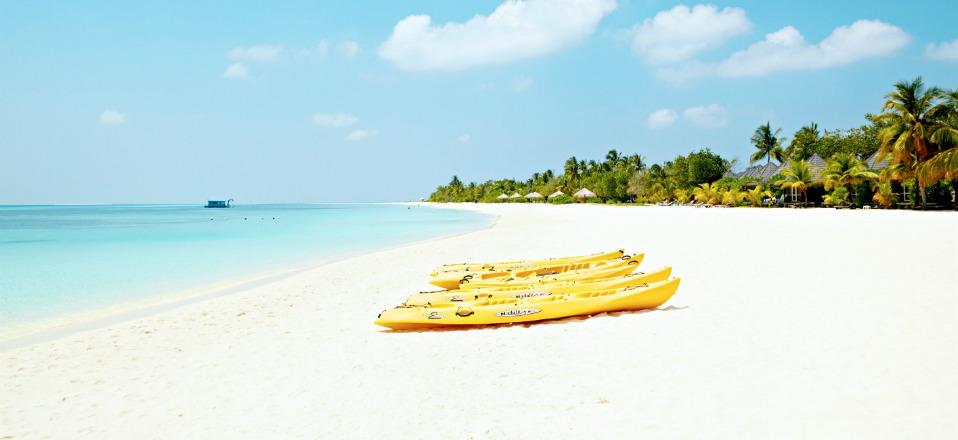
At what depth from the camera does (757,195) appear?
39.4 meters

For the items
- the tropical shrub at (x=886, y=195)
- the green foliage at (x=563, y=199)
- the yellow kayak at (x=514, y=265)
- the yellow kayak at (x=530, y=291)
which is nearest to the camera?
the yellow kayak at (x=530, y=291)

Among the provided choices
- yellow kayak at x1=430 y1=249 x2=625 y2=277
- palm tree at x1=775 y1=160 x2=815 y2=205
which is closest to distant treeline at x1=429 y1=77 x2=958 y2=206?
palm tree at x1=775 y1=160 x2=815 y2=205

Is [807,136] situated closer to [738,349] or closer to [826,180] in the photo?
[826,180]

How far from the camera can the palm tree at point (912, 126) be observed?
26469 millimetres

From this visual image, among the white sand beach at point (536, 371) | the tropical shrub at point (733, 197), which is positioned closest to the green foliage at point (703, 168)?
the tropical shrub at point (733, 197)

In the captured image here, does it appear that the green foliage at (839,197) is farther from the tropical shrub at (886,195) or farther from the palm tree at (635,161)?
the palm tree at (635,161)

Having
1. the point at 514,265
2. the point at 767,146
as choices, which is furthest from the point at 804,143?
the point at 514,265

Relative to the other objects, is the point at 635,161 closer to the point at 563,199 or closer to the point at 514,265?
the point at 563,199

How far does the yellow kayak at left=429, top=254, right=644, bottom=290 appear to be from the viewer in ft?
27.9

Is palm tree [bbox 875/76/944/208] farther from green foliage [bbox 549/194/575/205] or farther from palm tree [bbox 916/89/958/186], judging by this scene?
green foliage [bbox 549/194/575/205]

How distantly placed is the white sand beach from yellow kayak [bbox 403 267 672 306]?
0.49 m

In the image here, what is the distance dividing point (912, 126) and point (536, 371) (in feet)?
103

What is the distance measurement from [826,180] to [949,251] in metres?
25.6

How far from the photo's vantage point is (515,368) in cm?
476
